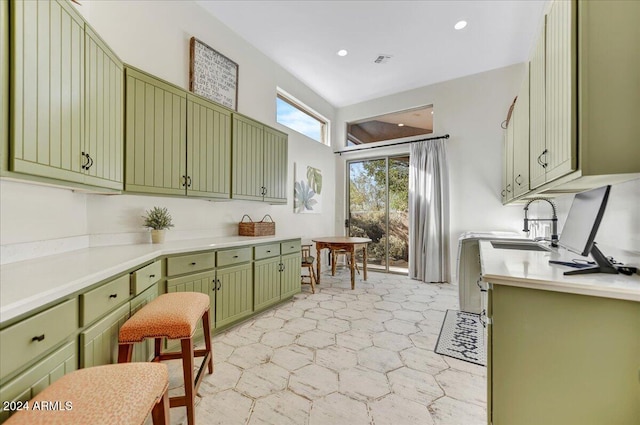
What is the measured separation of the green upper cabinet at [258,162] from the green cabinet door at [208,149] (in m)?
0.11

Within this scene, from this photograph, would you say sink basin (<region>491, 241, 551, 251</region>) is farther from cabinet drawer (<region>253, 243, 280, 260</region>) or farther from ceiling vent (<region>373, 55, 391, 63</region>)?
ceiling vent (<region>373, 55, 391, 63</region>)

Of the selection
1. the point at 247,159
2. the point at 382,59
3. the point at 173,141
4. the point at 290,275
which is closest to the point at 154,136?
the point at 173,141

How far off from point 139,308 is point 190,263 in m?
0.55

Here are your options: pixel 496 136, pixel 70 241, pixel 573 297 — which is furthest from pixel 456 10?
pixel 70 241

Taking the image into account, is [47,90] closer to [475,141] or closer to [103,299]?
[103,299]

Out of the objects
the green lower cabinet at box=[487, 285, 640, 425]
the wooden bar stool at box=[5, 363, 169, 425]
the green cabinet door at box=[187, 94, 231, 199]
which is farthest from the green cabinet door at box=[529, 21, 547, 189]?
the green cabinet door at box=[187, 94, 231, 199]

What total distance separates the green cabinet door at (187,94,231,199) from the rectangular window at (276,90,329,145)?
1.53m

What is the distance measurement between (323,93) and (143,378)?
5.18 m

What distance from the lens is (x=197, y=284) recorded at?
2.25 meters

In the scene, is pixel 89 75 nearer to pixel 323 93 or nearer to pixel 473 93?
pixel 323 93

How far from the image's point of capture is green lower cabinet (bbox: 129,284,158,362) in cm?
164

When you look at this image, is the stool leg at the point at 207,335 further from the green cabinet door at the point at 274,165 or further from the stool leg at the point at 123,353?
the green cabinet door at the point at 274,165

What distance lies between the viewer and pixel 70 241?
186 cm

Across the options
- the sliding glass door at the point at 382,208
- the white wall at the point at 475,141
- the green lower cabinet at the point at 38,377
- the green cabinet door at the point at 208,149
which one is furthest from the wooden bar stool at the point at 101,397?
the sliding glass door at the point at 382,208
